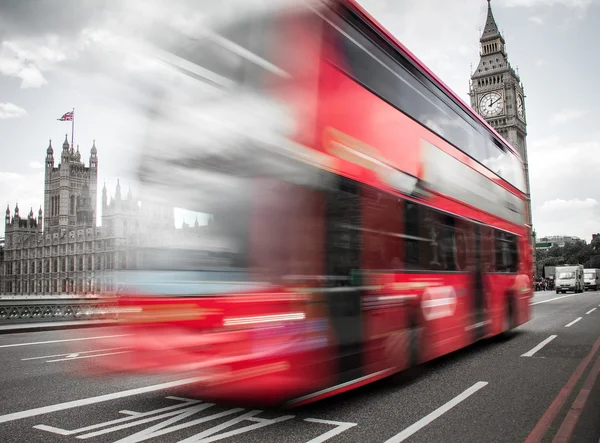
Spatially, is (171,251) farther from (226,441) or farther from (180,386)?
(180,386)

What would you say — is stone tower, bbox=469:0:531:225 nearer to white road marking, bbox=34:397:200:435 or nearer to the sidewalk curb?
the sidewalk curb

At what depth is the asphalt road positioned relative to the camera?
4.72 m

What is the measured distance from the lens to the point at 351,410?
18.1 feet

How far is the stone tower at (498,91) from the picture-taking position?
110750 millimetres

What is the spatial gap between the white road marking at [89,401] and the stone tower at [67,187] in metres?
112

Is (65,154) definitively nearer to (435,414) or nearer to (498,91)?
(498,91)

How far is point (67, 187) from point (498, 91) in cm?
9498

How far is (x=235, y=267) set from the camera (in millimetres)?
4695

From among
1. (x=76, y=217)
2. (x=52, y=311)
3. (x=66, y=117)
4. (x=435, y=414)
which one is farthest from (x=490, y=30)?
(x=435, y=414)

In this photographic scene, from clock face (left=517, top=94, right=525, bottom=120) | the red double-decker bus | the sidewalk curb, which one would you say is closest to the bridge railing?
the sidewalk curb

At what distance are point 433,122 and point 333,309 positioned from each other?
3.68 metres

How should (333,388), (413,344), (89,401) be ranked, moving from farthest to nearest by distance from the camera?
(413,344) < (89,401) < (333,388)

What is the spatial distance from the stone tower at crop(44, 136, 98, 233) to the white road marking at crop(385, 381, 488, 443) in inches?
4467

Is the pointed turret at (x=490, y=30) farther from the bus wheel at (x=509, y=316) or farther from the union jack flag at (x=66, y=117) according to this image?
the bus wheel at (x=509, y=316)
